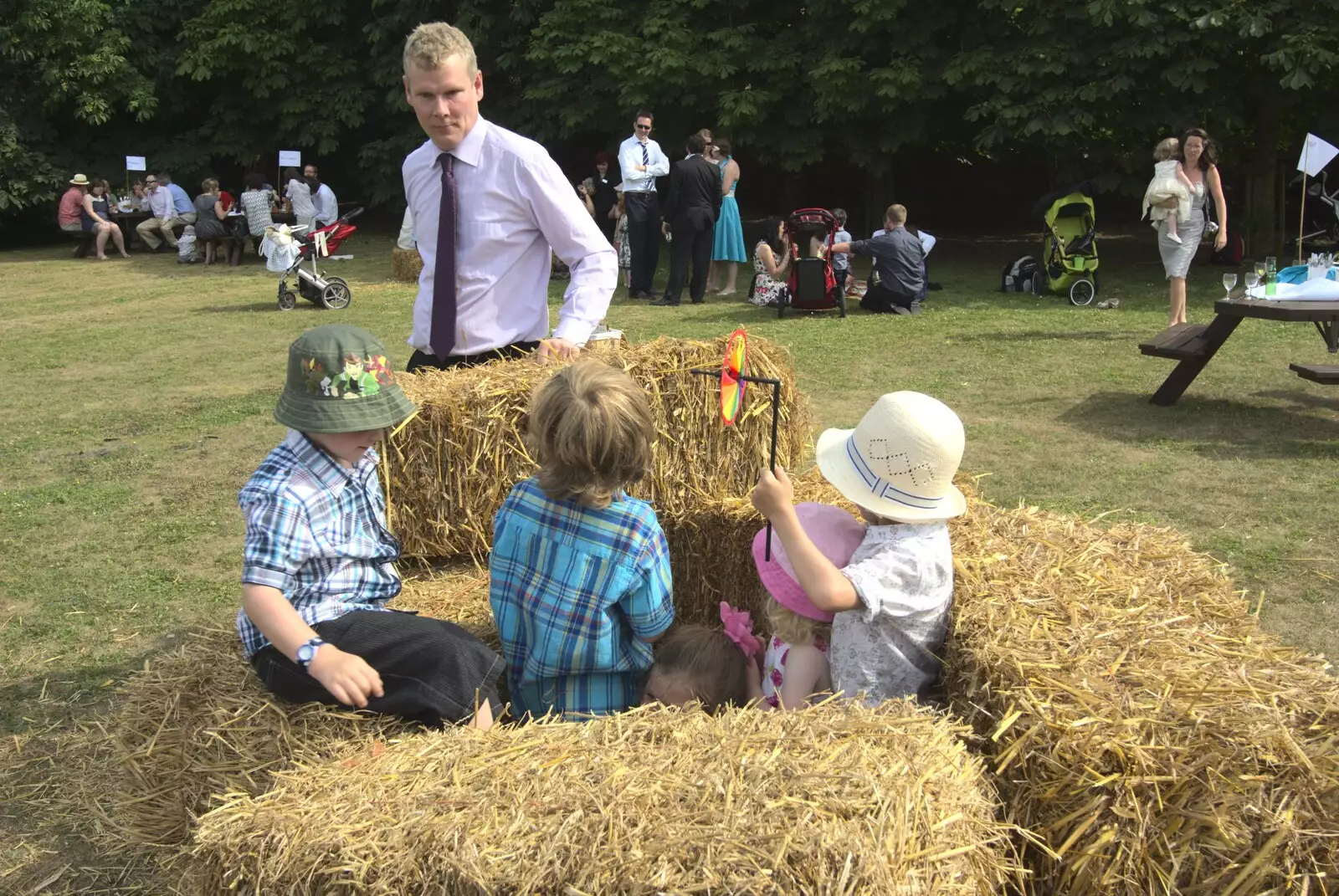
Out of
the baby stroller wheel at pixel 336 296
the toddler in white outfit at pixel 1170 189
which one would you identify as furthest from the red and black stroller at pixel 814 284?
the baby stroller wheel at pixel 336 296

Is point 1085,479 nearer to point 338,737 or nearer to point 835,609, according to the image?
point 835,609

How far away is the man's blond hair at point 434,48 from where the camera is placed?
388 cm

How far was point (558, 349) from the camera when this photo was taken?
4.23 metres

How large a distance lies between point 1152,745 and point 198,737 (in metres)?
2.19

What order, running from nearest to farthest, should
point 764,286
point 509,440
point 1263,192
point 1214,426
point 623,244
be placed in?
point 509,440 → point 1214,426 → point 764,286 → point 623,244 → point 1263,192

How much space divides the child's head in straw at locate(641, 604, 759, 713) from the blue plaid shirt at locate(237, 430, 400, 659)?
0.76 m

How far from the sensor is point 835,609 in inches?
107

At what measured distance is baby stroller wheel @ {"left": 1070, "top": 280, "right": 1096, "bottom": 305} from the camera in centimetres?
1373

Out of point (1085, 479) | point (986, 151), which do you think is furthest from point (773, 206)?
point (1085, 479)

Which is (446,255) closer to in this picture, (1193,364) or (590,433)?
(590,433)

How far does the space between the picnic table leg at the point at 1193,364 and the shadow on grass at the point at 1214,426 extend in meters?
0.09

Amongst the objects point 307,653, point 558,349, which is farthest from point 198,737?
point 558,349

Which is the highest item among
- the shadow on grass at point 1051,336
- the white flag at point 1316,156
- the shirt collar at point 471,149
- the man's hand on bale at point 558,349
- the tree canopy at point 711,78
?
the tree canopy at point 711,78

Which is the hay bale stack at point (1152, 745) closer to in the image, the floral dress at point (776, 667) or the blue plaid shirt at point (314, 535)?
the floral dress at point (776, 667)
